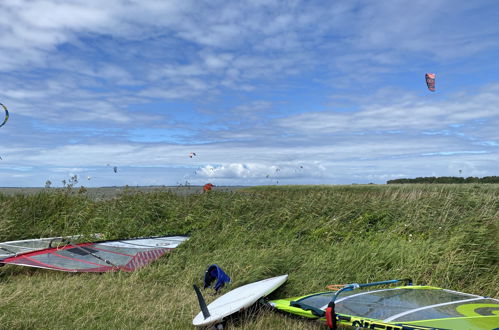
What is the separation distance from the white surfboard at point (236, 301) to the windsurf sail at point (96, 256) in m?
2.63

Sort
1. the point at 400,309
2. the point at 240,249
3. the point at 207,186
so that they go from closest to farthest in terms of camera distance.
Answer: the point at 400,309
the point at 240,249
the point at 207,186

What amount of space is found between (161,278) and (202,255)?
967mm

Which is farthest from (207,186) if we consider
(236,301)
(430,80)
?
(236,301)

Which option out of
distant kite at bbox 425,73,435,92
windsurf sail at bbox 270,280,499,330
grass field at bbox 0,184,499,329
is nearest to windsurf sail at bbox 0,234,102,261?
grass field at bbox 0,184,499,329

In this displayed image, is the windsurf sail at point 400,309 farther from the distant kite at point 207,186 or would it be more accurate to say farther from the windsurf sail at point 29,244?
the distant kite at point 207,186

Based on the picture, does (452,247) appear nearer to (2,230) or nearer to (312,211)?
(312,211)

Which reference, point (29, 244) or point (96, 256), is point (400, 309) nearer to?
point (96, 256)

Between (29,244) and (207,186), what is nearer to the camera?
(29,244)

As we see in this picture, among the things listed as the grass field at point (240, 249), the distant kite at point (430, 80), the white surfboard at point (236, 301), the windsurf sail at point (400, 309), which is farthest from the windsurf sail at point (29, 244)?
the distant kite at point (430, 80)

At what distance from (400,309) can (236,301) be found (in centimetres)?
178

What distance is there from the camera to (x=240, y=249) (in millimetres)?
7664

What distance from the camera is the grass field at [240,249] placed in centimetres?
525

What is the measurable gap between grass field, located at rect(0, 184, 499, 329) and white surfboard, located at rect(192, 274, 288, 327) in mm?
269

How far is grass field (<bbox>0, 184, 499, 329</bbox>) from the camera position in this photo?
5250mm
